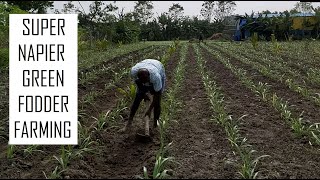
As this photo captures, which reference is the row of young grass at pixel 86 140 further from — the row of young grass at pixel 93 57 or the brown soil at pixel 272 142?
the row of young grass at pixel 93 57

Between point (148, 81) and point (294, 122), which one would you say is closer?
point (148, 81)

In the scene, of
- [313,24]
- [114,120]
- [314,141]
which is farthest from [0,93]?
[313,24]

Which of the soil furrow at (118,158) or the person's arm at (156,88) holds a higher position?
the person's arm at (156,88)

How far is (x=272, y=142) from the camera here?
571 centimetres

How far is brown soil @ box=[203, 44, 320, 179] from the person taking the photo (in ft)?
15.0

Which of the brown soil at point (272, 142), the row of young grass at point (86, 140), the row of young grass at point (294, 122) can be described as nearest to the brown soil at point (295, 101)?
the row of young grass at point (294, 122)

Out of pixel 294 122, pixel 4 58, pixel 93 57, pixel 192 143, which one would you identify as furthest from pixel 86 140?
pixel 93 57

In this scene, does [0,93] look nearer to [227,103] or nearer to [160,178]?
[227,103]

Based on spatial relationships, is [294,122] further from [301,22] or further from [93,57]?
[301,22]

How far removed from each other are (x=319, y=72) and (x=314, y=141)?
717 cm

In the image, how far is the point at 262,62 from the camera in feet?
53.1

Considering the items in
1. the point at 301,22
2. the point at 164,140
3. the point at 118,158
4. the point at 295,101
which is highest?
the point at 301,22

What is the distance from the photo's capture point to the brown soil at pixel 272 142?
458 centimetres

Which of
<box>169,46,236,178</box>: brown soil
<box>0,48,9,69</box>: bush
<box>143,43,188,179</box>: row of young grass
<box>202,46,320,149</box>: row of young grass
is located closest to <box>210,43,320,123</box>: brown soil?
<box>202,46,320,149</box>: row of young grass
